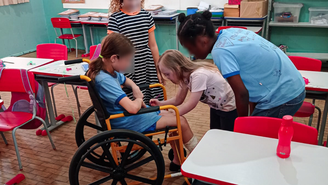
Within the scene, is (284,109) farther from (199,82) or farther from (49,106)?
(49,106)

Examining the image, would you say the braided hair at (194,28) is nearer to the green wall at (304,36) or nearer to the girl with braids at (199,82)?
the girl with braids at (199,82)

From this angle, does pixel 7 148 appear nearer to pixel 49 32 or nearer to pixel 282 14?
pixel 282 14

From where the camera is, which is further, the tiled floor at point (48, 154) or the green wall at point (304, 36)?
the green wall at point (304, 36)

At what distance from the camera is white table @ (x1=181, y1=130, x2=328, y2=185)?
37.6 inches

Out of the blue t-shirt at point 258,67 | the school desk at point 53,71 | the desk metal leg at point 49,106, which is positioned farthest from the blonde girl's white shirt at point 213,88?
the desk metal leg at point 49,106

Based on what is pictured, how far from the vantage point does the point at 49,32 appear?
633 centimetres

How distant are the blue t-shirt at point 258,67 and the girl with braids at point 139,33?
981 millimetres

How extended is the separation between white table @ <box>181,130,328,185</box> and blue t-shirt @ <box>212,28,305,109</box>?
8.9 inches

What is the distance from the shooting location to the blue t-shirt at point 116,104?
1591mm

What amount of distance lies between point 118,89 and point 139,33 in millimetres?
712

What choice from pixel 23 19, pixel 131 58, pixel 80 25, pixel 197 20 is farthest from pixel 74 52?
pixel 197 20

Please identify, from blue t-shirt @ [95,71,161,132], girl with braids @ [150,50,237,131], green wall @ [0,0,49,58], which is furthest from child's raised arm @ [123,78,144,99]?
green wall @ [0,0,49,58]

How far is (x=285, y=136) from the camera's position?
3.44ft

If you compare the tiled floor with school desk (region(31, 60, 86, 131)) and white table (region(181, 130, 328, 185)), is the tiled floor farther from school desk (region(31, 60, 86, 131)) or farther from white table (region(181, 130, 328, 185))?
white table (region(181, 130, 328, 185))
